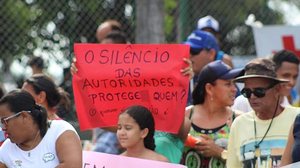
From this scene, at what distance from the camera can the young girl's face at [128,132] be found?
7578mm

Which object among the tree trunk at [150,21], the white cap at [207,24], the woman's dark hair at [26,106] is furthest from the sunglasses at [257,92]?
the tree trunk at [150,21]

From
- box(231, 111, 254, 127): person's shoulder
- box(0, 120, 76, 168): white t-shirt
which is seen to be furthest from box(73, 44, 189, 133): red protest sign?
box(0, 120, 76, 168): white t-shirt

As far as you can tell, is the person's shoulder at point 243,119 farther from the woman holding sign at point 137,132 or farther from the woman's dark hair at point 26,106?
the woman's dark hair at point 26,106

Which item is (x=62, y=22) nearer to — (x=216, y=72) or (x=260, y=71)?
(x=216, y=72)

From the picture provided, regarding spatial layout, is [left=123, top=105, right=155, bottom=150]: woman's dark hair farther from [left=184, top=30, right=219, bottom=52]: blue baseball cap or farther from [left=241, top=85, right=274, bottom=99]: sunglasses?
[left=184, top=30, right=219, bottom=52]: blue baseball cap

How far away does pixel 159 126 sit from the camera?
7.93m

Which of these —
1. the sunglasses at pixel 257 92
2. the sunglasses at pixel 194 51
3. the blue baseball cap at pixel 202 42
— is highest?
the blue baseball cap at pixel 202 42

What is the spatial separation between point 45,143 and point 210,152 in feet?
4.71

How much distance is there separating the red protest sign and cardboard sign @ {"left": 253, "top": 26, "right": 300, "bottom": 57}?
398 cm

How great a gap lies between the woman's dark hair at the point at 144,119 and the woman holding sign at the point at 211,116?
45 centimetres

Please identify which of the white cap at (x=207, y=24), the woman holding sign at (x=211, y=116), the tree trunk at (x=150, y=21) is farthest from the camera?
the tree trunk at (x=150, y=21)

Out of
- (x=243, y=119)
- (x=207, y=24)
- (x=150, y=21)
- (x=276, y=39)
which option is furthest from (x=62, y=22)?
(x=243, y=119)

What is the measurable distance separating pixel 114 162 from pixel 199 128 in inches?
32.5

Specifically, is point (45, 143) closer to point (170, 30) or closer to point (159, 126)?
point (159, 126)
